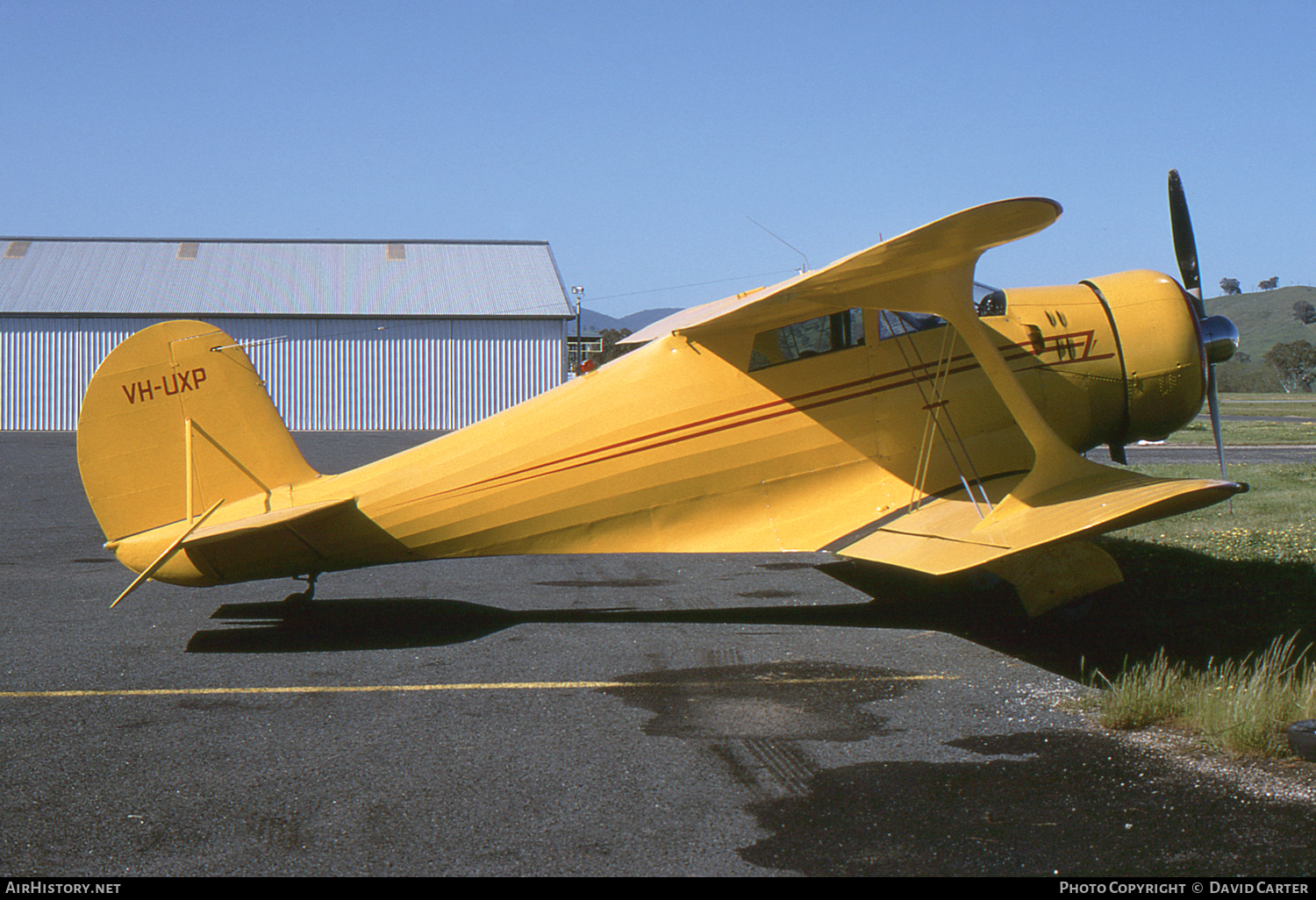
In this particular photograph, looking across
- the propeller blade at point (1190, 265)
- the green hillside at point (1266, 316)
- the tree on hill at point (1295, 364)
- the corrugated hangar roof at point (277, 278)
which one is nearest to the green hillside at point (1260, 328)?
the green hillside at point (1266, 316)

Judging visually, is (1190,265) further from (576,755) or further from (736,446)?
(576,755)

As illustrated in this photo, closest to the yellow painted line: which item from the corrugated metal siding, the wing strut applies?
the wing strut

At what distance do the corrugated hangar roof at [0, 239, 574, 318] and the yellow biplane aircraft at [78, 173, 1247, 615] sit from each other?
31389 mm

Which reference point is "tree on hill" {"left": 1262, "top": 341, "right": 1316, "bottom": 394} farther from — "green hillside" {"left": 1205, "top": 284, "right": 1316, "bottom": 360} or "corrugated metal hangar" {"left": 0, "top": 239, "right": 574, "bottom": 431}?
"corrugated metal hangar" {"left": 0, "top": 239, "right": 574, "bottom": 431}

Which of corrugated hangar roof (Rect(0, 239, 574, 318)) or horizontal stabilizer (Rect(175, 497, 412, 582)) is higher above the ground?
corrugated hangar roof (Rect(0, 239, 574, 318))

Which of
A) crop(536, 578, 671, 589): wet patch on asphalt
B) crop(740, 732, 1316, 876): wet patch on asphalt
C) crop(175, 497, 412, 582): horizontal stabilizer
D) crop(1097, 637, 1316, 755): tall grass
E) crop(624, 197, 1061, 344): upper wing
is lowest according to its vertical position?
crop(536, 578, 671, 589): wet patch on asphalt

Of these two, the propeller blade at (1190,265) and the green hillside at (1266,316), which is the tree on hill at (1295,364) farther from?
the propeller blade at (1190,265)

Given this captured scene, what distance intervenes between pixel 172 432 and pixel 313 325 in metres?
33.4

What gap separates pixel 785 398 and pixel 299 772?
13.6 feet

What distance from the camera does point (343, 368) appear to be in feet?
123

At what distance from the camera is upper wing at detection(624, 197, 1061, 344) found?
5797 mm

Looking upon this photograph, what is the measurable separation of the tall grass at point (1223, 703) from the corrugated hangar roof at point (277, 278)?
34.0m
